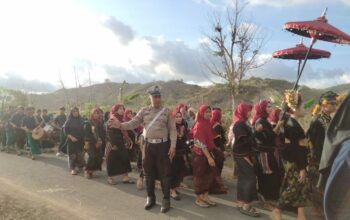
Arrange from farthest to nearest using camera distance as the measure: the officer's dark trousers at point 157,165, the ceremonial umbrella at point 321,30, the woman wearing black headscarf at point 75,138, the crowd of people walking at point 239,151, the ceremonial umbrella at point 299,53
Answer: the woman wearing black headscarf at point 75,138, the ceremonial umbrella at point 299,53, the officer's dark trousers at point 157,165, the ceremonial umbrella at point 321,30, the crowd of people walking at point 239,151

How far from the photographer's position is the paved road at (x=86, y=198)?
7363mm

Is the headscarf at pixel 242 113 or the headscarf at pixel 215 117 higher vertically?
the headscarf at pixel 242 113

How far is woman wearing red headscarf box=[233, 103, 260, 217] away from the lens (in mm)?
7234

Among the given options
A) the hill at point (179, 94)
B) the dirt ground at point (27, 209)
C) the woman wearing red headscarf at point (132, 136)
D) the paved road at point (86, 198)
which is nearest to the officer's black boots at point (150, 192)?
the paved road at point (86, 198)

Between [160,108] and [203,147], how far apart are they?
1074 millimetres

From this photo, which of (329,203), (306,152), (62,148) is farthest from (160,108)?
(62,148)

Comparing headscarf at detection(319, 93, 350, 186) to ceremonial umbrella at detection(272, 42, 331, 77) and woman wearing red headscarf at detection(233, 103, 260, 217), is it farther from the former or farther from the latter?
ceremonial umbrella at detection(272, 42, 331, 77)

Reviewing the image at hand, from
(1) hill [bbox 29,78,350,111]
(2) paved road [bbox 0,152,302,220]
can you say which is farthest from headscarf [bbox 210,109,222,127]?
Answer: (1) hill [bbox 29,78,350,111]

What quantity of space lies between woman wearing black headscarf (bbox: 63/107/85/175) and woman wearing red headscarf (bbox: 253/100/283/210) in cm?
593

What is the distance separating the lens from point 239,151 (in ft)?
23.9

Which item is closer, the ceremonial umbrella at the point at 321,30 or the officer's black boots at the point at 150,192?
the ceremonial umbrella at the point at 321,30

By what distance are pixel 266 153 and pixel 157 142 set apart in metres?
1.95

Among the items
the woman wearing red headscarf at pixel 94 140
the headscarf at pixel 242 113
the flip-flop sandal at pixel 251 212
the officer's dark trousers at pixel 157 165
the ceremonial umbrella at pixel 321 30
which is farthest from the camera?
the woman wearing red headscarf at pixel 94 140

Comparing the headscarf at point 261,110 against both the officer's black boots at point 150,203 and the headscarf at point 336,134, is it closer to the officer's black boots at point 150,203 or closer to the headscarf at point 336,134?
the officer's black boots at point 150,203
